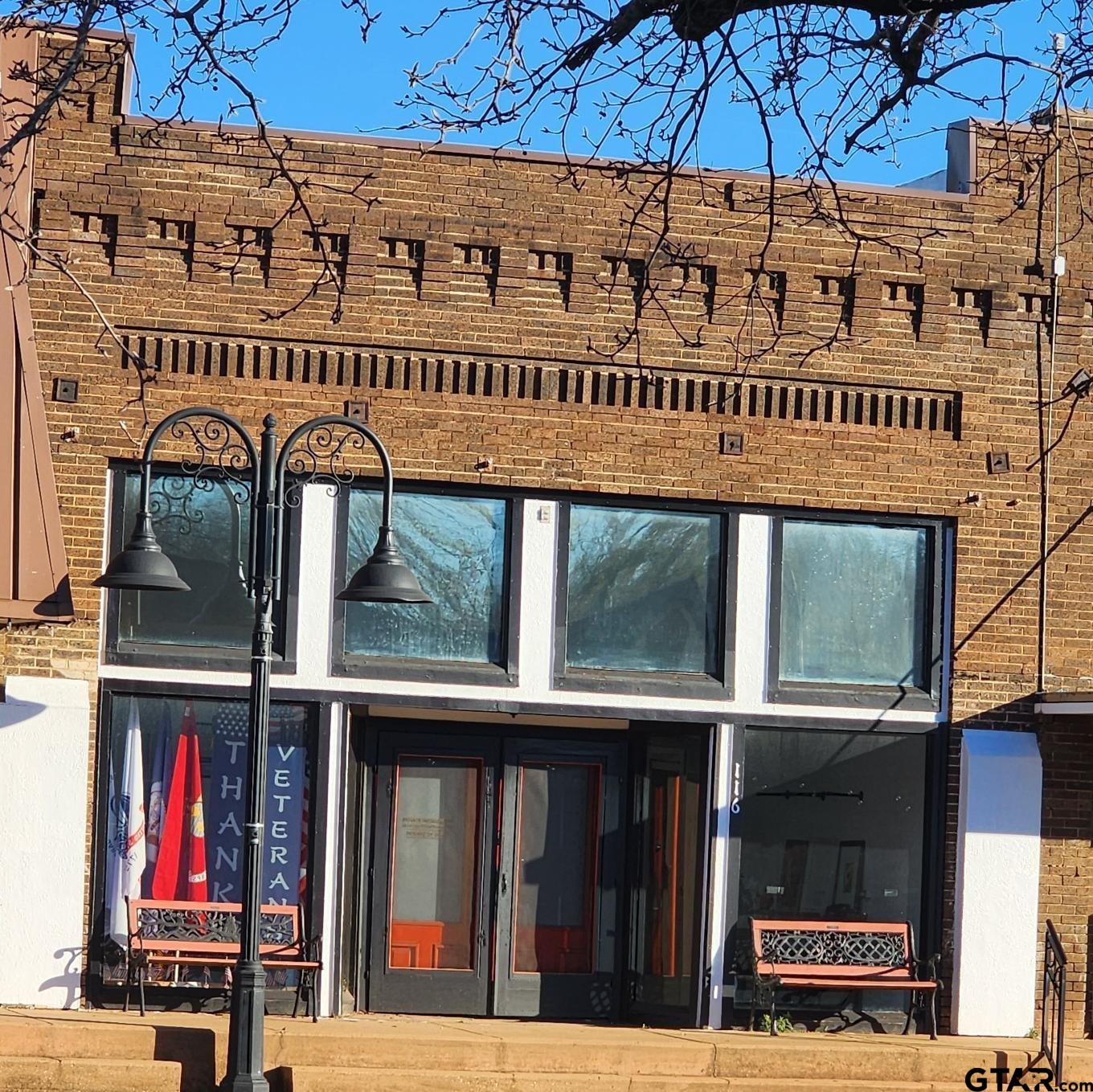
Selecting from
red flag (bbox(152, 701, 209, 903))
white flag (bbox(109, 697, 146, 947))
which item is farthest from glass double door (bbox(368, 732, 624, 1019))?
white flag (bbox(109, 697, 146, 947))

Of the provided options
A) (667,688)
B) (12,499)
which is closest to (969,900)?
(667,688)

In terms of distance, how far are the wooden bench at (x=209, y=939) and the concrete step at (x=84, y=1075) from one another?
3.86 feet

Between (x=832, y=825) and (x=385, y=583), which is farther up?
(x=385, y=583)

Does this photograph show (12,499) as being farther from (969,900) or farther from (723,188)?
(969,900)

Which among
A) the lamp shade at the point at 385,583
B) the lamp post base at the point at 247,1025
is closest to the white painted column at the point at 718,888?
the lamp shade at the point at 385,583

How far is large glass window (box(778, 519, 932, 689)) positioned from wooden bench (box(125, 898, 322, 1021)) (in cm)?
417

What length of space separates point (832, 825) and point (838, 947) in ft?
3.00

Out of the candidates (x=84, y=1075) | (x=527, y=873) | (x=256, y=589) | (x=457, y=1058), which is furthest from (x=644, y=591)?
(x=84, y=1075)

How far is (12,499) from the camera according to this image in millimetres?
12977

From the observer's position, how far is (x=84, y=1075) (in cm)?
1177

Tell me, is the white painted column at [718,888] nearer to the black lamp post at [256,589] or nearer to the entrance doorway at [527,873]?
the entrance doorway at [527,873]

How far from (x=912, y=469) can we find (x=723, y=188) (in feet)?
8.62

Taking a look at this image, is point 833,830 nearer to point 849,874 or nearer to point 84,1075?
point 849,874

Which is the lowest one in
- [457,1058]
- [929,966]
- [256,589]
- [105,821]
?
[457,1058]
